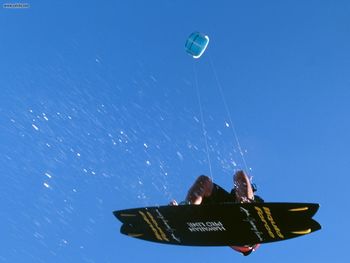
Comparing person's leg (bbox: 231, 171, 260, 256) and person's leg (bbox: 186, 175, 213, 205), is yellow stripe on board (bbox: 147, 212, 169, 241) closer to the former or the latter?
person's leg (bbox: 186, 175, 213, 205)

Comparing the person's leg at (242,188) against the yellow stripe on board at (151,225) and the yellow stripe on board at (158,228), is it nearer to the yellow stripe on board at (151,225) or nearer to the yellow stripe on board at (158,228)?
the yellow stripe on board at (158,228)

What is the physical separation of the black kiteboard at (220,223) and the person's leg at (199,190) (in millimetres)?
297

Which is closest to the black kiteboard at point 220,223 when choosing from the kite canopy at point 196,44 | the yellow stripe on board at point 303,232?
the yellow stripe on board at point 303,232

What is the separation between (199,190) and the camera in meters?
11.0

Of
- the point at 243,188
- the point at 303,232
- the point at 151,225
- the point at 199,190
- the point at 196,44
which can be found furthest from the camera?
the point at 196,44

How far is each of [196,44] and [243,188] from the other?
407 centimetres

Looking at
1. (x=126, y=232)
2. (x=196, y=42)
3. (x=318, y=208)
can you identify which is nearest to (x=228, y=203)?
(x=318, y=208)

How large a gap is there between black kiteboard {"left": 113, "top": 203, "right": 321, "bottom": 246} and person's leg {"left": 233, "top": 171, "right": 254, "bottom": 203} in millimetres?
346

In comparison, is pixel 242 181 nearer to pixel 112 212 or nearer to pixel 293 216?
pixel 293 216

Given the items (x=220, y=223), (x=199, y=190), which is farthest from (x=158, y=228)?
(x=220, y=223)

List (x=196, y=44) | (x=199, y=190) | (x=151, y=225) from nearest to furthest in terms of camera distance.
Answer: (x=199, y=190), (x=151, y=225), (x=196, y=44)

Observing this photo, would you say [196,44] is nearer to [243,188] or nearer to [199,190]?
[199,190]

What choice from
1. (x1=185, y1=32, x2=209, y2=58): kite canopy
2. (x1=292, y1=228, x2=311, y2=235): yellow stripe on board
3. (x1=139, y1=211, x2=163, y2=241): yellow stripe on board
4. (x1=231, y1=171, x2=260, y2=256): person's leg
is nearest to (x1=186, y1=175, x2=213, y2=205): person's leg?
(x1=231, y1=171, x2=260, y2=256): person's leg

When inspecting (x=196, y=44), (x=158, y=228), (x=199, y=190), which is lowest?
(x=158, y=228)
